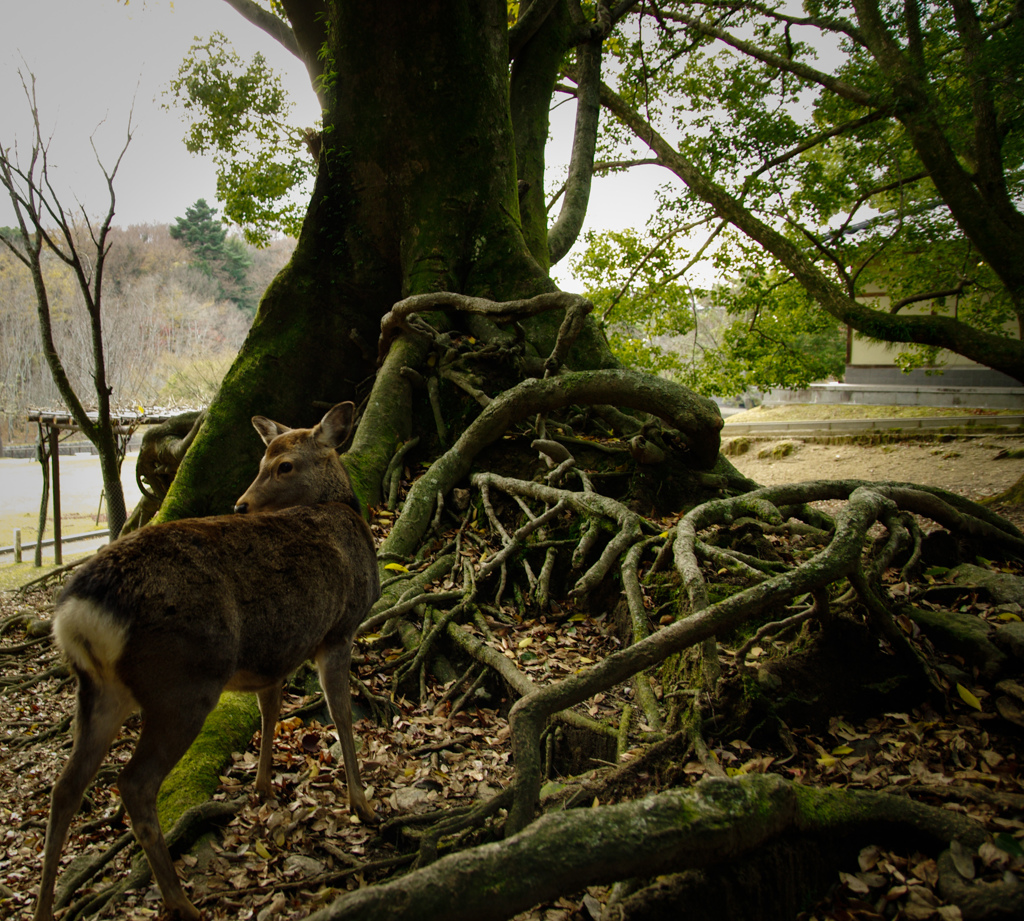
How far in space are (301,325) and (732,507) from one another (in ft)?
16.5

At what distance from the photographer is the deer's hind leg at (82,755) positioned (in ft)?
6.87

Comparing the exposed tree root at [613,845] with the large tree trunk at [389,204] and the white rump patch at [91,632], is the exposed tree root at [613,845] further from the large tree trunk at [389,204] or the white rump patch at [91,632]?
the large tree trunk at [389,204]

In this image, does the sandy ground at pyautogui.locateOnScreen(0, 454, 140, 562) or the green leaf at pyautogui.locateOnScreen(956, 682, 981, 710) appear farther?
the sandy ground at pyautogui.locateOnScreen(0, 454, 140, 562)

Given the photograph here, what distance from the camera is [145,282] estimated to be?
29188 mm

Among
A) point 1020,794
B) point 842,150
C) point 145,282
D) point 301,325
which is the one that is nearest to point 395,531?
point 301,325

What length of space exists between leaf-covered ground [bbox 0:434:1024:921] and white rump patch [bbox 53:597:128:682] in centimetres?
101

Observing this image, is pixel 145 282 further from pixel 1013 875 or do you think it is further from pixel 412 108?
pixel 1013 875

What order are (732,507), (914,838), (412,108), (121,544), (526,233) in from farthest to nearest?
1. (526,233)
2. (412,108)
3. (732,507)
4. (121,544)
5. (914,838)

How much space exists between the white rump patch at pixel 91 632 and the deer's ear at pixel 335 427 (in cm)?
161

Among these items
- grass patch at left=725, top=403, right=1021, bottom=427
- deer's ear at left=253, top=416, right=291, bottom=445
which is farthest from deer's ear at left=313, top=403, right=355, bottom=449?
grass patch at left=725, top=403, right=1021, bottom=427

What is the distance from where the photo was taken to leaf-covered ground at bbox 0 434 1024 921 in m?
2.26

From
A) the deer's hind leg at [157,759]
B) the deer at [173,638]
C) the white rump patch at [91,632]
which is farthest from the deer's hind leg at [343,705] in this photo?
the white rump patch at [91,632]

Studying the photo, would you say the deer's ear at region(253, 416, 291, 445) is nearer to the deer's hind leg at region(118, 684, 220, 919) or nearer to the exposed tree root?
the deer's hind leg at region(118, 684, 220, 919)

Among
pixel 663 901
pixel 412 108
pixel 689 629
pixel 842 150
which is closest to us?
pixel 663 901
